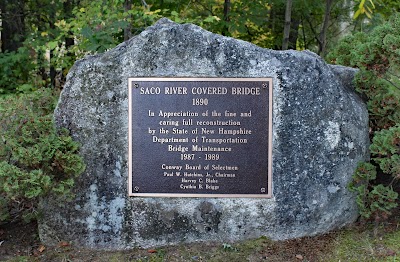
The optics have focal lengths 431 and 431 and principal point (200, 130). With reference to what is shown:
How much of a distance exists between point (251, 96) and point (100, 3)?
153 inches

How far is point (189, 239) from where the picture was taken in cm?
395

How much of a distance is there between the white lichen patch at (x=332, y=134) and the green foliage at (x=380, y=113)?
32 cm

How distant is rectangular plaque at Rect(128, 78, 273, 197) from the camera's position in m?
3.95

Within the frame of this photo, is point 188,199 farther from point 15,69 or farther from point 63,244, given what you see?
point 15,69

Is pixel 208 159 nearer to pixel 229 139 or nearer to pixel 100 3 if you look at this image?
pixel 229 139

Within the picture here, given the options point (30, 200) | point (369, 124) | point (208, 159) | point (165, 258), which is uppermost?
point (369, 124)

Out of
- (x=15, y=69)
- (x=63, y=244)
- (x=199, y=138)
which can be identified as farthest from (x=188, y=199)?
(x=15, y=69)

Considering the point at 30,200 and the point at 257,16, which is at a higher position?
the point at 257,16

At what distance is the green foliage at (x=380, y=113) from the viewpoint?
381cm

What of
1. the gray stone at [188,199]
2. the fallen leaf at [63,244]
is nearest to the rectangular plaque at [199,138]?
the gray stone at [188,199]

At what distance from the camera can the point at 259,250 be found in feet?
12.6

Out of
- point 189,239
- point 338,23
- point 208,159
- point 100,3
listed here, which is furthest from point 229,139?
point 338,23

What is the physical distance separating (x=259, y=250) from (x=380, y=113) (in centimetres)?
172

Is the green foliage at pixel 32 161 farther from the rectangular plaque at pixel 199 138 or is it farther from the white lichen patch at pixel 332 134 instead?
the white lichen patch at pixel 332 134
